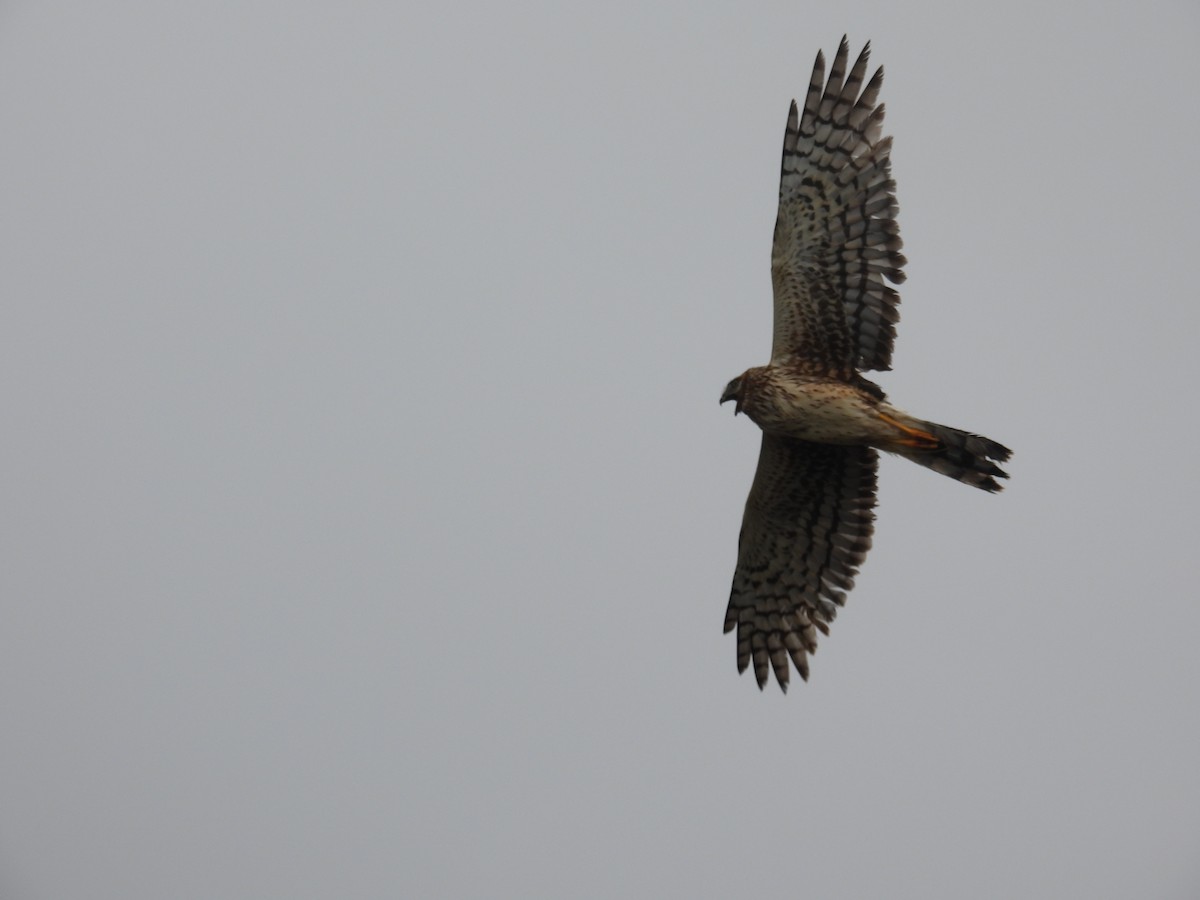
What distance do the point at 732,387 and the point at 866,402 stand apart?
1.05m

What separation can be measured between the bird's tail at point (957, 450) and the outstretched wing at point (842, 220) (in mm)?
540

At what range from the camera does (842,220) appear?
10.1 meters

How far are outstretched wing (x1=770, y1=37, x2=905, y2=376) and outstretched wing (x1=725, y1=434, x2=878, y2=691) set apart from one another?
1.02m

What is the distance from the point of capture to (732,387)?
10508mm

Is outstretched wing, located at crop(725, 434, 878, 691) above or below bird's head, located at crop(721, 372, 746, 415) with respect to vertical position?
below

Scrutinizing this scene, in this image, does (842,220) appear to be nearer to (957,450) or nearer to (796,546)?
(957,450)

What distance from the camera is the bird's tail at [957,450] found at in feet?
32.9

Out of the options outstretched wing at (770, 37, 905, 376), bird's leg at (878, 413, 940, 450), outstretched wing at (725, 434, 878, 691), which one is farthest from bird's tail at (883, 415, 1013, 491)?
outstretched wing at (725, 434, 878, 691)

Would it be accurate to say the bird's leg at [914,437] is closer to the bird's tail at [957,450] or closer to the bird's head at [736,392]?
the bird's tail at [957,450]

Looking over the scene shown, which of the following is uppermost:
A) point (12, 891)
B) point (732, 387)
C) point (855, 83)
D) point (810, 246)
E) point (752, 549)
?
point (855, 83)

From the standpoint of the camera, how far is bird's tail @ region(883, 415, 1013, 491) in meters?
10.0

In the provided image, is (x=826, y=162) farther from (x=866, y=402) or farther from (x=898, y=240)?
(x=866, y=402)

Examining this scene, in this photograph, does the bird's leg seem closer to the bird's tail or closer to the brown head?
the bird's tail

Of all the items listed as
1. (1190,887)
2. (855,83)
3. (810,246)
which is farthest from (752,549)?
(1190,887)
